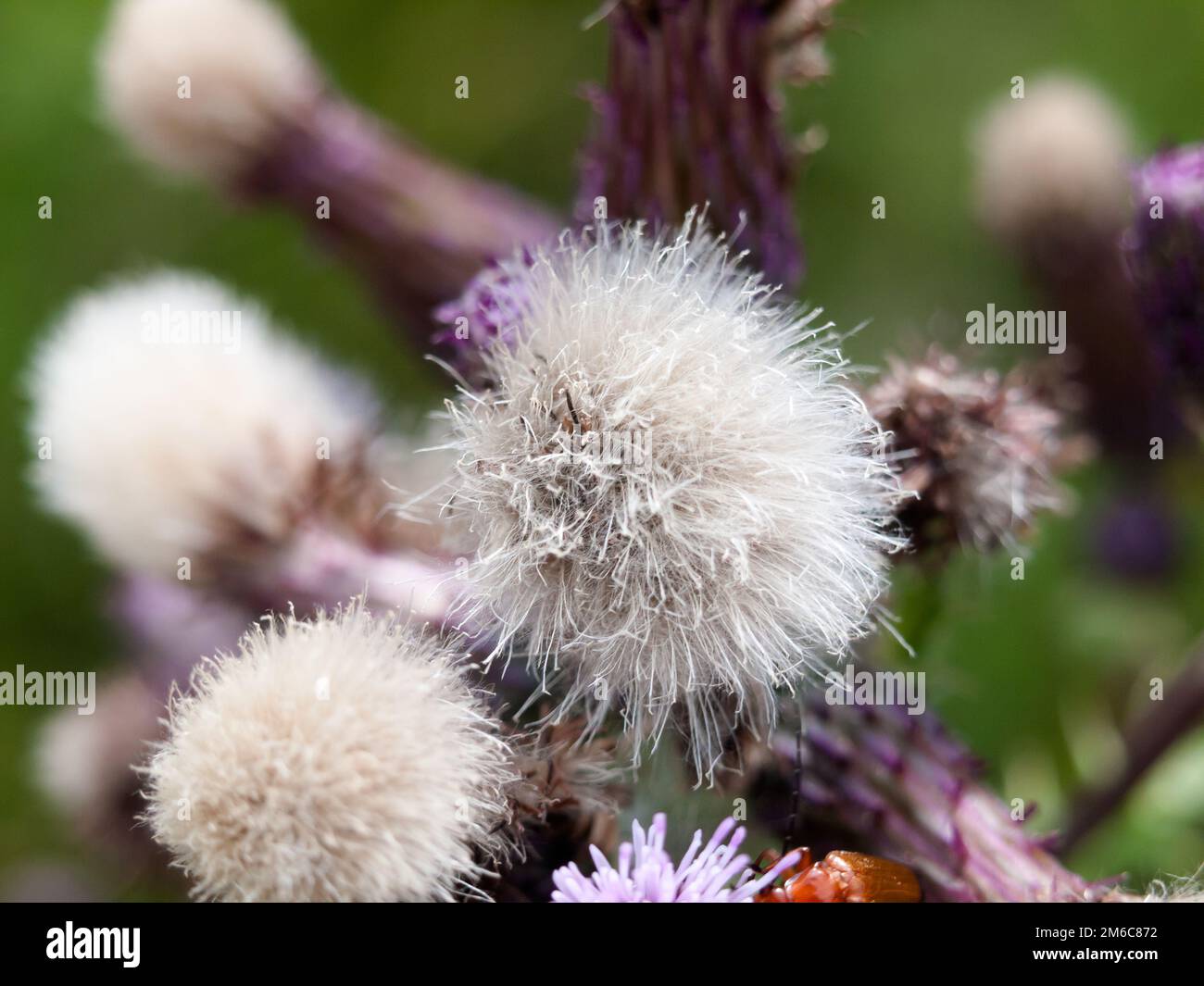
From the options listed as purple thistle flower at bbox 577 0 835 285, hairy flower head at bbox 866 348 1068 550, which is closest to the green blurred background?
purple thistle flower at bbox 577 0 835 285

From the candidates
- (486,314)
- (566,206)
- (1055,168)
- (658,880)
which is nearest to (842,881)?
(658,880)

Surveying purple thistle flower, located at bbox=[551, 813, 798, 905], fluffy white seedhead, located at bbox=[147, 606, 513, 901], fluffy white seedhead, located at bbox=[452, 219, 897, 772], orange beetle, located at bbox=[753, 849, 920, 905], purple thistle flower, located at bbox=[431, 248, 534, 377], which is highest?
purple thistle flower, located at bbox=[431, 248, 534, 377]

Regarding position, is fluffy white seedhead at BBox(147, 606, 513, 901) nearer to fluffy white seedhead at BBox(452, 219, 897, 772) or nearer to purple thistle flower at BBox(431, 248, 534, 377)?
fluffy white seedhead at BBox(452, 219, 897, 772)

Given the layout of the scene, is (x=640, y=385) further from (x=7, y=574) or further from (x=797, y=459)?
(x=7, y=574)

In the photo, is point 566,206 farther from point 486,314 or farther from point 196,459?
point 486,314


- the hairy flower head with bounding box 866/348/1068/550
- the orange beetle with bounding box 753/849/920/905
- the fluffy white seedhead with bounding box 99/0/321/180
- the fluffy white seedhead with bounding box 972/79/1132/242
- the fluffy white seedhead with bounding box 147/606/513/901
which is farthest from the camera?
the fluffy white seedhead with bounding box 972/79/1132/242
